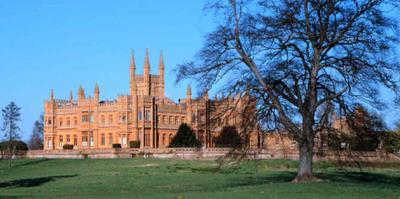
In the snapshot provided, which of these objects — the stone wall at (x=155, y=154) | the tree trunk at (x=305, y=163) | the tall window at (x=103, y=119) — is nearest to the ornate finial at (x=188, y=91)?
the tall window at (x=103, y=119)

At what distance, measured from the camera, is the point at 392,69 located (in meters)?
27.2

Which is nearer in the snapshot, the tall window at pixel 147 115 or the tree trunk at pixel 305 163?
the tree trunk at pixel 305 163

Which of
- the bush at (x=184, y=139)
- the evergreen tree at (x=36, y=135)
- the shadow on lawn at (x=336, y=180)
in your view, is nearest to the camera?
the shadow on lawn at (x=336, y=180)

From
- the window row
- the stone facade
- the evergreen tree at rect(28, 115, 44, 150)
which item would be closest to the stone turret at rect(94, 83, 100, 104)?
the stone facade

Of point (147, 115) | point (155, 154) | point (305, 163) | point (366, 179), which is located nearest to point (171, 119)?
point (147, 115)

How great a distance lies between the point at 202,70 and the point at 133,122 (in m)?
61.2

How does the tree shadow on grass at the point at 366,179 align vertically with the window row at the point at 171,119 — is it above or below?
below

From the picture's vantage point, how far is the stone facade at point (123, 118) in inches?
3556

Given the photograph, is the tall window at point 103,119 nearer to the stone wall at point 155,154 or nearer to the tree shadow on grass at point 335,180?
the stone wall at point 155,154

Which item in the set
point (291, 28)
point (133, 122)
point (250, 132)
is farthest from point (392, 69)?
point (133, 122)

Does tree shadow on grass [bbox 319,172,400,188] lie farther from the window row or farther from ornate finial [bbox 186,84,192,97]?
the window row

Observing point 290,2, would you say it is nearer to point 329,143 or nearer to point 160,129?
point 329,143

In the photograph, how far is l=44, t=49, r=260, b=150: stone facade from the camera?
90312mm

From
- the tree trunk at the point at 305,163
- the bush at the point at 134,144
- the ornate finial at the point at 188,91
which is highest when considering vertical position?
the ornate finial at the point at 188,91
